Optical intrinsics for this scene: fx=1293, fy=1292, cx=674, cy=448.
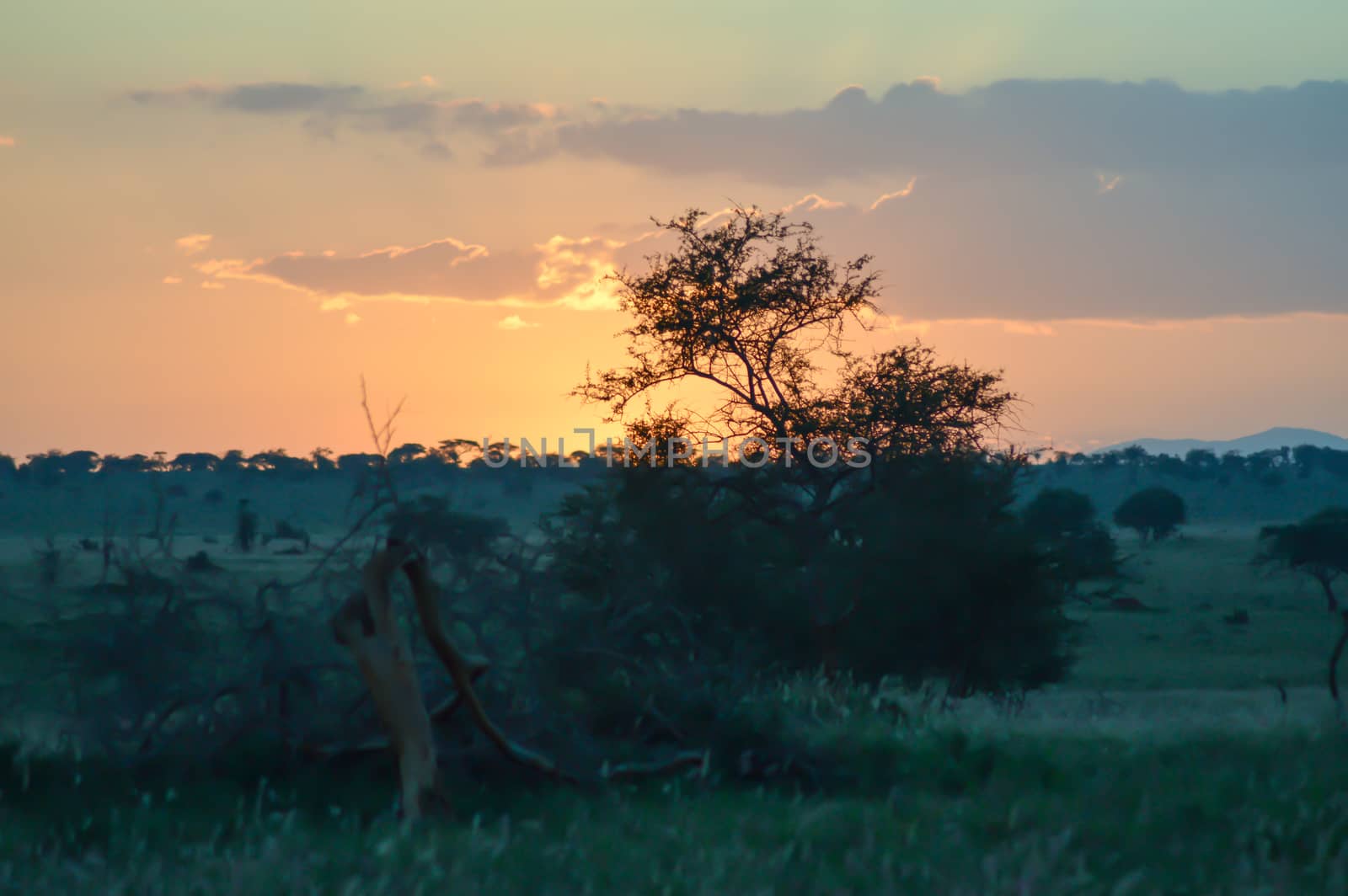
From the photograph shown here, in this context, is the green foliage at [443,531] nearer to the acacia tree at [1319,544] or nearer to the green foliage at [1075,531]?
the green foliage at [1075,531]

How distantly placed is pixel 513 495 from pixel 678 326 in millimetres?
59979

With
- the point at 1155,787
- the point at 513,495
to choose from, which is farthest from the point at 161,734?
the point at 513,495

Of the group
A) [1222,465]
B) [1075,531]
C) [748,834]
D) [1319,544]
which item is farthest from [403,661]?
[1222,465]

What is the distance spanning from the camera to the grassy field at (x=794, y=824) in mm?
4734

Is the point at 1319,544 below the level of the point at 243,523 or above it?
below

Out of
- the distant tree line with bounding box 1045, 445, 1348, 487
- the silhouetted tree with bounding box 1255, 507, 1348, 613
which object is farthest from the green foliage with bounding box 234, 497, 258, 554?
the distant tree line with bounding box 1045, 445, 1348, 487

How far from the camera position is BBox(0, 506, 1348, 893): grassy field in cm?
473

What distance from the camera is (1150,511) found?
74688 mm

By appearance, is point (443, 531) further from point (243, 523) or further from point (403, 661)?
point (243, 523)

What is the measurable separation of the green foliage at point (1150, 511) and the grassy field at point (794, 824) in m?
70.4

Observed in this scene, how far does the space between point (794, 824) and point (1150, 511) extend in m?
74.3

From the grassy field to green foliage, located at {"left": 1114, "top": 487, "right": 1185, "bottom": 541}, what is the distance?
7037 centimetres

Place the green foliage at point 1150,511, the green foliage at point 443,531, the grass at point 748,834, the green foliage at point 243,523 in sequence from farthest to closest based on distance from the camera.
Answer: the green foliage at point 1150,511, the green foliage at point 243,523, the green foliage at point 443,531, the grass at point 748,834

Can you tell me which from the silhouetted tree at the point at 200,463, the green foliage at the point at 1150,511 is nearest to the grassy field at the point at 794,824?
the green foliage at the point at 1150,511
